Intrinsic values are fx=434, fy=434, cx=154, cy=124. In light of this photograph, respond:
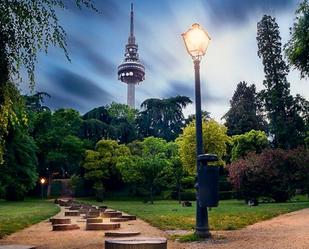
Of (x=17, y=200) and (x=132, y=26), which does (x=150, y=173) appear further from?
(x=132, y=26)

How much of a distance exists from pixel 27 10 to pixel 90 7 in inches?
38.1

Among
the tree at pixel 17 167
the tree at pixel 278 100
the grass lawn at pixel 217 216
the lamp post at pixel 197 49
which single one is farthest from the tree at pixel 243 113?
the lamp post at pixel 197 49

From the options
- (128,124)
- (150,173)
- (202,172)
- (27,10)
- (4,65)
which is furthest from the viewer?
(128,124)

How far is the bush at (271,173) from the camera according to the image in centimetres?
3057

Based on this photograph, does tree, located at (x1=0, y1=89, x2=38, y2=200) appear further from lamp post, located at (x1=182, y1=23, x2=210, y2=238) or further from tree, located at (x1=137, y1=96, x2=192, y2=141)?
lamp post, located at (x1=182, y1=23, x2=210, y2=238)

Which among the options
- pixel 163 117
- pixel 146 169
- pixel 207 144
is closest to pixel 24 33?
pixel 207 144

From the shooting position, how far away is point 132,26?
16338cm

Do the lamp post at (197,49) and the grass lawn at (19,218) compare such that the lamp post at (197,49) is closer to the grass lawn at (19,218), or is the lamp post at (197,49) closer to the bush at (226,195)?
the grass lawn at (19,218)

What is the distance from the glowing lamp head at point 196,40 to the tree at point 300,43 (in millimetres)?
7620

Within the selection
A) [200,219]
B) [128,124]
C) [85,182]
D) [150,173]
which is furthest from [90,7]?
[128,124]

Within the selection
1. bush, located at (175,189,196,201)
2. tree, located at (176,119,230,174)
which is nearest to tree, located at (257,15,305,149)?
bush, located at (175,189,196,201)

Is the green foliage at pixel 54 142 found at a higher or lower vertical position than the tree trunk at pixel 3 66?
higher

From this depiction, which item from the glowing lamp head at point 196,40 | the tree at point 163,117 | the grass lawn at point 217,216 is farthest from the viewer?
the tree at point 163,117

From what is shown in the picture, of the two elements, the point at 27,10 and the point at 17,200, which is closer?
the point at 27,10
